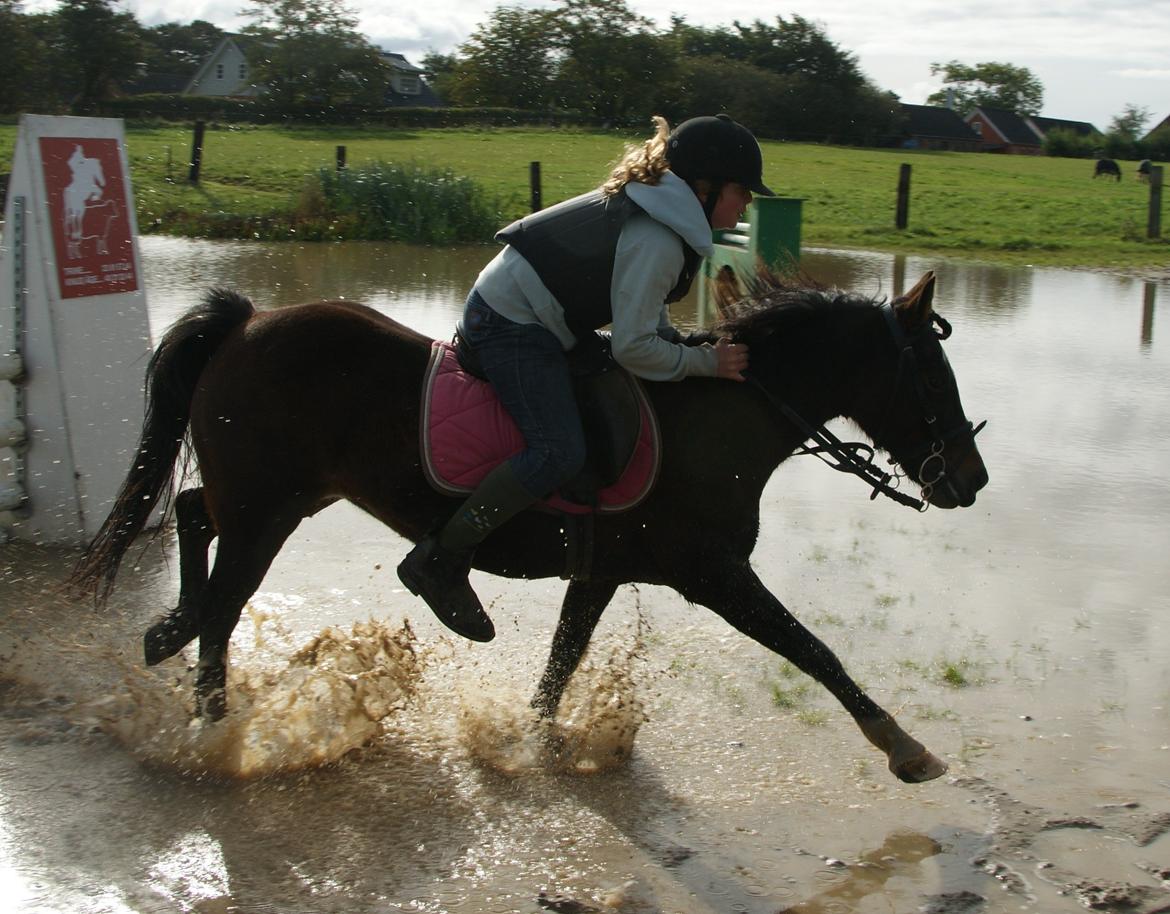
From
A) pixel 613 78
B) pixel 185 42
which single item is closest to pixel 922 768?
pixel 613 78

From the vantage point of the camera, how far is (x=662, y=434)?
4.32 meters

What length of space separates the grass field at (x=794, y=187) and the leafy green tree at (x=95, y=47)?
1177 centimetres

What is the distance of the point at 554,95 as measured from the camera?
5622 centimetres

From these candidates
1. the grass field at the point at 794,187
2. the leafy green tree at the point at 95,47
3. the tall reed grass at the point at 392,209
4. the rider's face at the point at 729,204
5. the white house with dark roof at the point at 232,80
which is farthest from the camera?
the white house with dark roof at the point at 232,80

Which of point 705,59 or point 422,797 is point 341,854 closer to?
point 422,797

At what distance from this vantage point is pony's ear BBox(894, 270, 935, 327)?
14.3 ft

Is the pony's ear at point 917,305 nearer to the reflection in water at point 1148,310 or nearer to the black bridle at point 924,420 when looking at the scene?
the black bridle at point 924,420

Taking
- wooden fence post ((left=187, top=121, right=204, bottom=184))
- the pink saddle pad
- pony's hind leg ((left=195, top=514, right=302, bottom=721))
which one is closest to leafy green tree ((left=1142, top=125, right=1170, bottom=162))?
wooden fence post ((left=187, top=121, right=204, bottom=184))

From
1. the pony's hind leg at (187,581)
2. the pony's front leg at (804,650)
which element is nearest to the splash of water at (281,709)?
the pony's hind leg at (187,581)

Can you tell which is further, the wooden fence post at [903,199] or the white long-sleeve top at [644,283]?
the wooden fence post at [903,199]

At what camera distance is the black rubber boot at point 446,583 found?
4.36 m

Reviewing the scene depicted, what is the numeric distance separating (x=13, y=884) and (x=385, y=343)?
2.12 metres

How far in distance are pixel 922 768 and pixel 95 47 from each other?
2175 inches

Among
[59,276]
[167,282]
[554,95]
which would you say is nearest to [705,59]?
[554,95]
